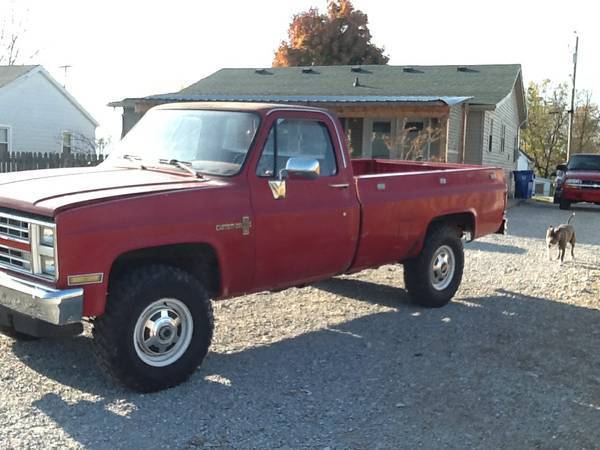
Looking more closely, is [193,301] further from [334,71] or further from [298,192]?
[334,71]

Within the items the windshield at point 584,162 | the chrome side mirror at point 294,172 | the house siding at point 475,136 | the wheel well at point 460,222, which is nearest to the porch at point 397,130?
the house siding at point 475,136

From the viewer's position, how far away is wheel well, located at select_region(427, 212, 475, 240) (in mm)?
7492

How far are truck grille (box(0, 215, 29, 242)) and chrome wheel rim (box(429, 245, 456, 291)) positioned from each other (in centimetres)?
432

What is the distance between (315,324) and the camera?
266 inches

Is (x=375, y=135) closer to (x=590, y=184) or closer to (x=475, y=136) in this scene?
(x=475, y=136)

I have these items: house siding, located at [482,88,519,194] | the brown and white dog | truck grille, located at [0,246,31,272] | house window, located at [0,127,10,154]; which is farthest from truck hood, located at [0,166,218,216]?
house window, located at [0,127,10,154]

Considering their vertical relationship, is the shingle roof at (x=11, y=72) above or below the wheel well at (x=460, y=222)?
above

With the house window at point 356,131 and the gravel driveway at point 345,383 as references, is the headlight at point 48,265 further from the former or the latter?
the house window at point 356,131

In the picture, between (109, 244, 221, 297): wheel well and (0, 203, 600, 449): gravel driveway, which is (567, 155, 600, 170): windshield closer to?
(0, 203, 600, 449): gravel driveway

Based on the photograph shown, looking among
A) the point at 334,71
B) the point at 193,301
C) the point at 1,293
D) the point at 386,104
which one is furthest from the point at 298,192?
the point at 334,71

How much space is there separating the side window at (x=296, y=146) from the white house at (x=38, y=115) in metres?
21.8

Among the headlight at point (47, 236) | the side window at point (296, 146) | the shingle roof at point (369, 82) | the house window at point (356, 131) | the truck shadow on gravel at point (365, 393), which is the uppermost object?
the shingle roof at point (369, 82)

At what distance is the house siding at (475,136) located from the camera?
73.9 ft

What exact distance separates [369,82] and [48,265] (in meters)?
22.2
